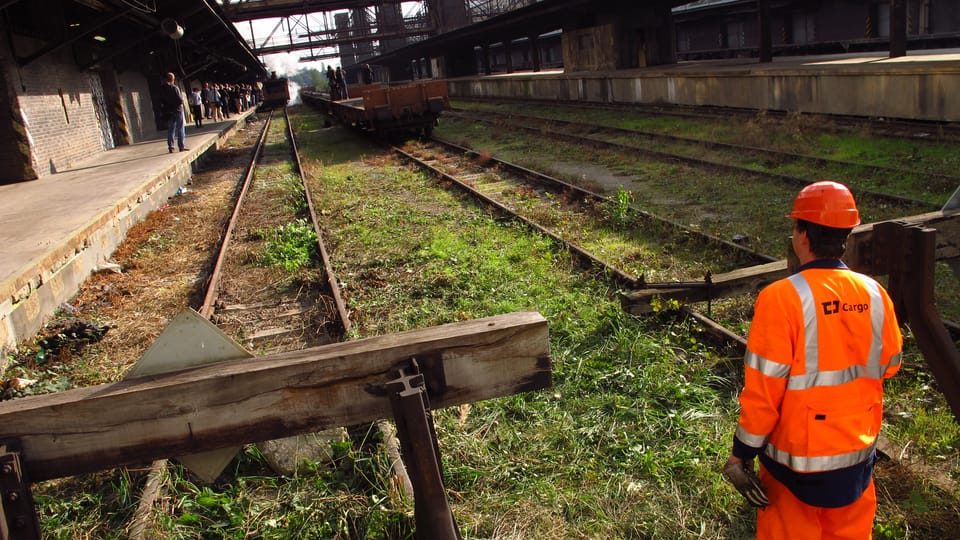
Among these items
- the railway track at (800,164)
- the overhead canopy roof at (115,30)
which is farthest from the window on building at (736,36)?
the overhead canopy roof at (115,30)

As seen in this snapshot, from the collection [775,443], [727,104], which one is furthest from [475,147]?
[775,443]

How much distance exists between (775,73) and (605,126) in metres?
3.88

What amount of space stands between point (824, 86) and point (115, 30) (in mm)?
18851

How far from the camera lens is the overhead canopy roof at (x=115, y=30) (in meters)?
14.0

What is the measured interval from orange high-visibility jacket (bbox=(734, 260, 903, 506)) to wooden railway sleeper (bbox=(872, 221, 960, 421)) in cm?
127

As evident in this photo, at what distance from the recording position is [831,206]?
2115 mm

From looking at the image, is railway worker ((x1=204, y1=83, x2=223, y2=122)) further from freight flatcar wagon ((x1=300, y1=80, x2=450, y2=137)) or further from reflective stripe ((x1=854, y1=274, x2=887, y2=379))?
reflective stripe ((x1=854, y1=274, x2=887, y2=379))

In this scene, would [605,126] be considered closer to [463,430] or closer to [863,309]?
[463,430]

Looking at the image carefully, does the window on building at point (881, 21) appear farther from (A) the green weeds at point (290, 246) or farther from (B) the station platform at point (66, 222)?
(A) the green weeds at point (290, 246)

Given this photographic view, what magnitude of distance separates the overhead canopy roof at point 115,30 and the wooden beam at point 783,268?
36.0 feet

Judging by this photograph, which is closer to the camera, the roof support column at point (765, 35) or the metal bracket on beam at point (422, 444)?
the metal bracket on beam at point (422, 444)

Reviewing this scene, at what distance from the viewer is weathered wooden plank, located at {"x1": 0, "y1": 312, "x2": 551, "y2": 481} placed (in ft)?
6.57

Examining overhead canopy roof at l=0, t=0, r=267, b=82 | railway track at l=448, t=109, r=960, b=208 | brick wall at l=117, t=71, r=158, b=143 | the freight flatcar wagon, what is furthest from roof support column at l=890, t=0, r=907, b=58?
brick wall at l=117, t=71, r=158, b=143

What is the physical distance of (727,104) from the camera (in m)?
17.0
